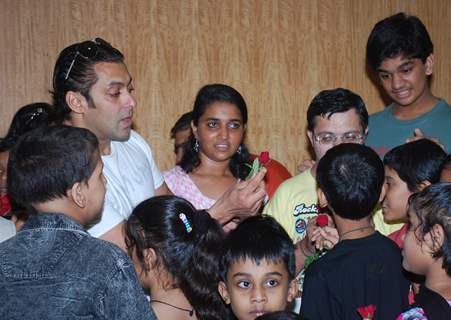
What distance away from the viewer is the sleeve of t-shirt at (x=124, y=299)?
68.2 inches

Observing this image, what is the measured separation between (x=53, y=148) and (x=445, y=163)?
162cm

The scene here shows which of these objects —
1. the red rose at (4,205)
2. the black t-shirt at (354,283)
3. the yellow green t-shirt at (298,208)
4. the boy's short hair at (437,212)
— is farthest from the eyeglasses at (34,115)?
the boy's short hair at (437,212)

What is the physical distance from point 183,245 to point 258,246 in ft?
0.92

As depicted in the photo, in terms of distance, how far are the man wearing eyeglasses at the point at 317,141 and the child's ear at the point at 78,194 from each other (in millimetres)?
1193

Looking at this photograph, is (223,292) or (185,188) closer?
(223,292)

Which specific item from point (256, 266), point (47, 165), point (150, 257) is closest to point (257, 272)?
point (256, 266)

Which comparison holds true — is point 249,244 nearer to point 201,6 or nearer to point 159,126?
point 159,126

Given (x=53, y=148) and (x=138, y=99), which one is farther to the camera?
(x=138, y=99)

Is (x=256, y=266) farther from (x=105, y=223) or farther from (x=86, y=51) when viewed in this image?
(x=86, y=51)

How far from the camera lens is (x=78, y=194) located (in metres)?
1.88

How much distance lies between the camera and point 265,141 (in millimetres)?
4590

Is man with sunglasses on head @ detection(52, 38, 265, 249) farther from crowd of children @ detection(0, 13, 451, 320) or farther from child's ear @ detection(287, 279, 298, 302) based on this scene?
child's ear @ detection(287, 279, 298, 302)

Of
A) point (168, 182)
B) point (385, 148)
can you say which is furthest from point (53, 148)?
point (385, 148)

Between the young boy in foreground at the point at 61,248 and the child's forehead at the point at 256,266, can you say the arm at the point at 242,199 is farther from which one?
the young boy in foreground at the point at 61,248
